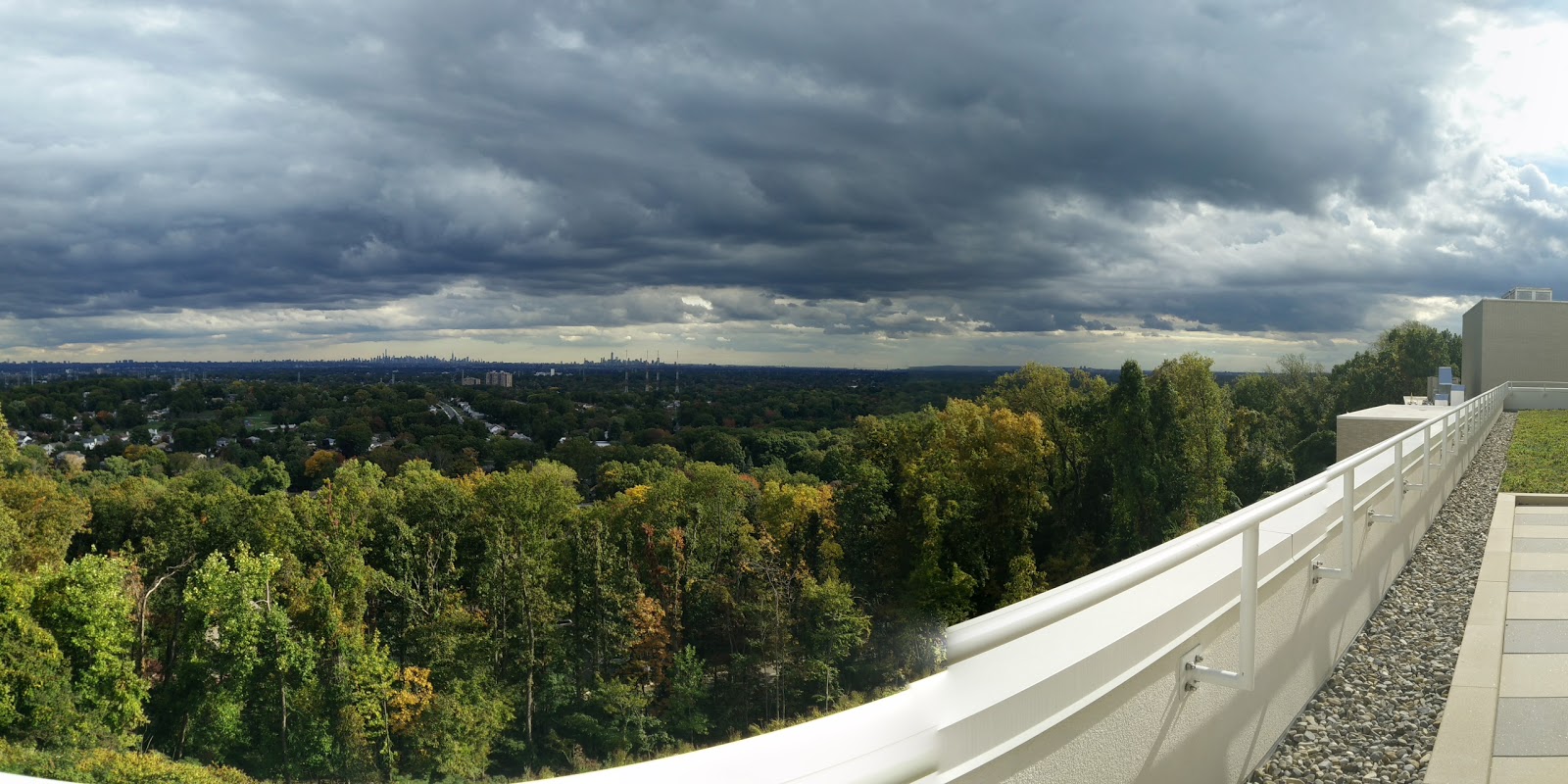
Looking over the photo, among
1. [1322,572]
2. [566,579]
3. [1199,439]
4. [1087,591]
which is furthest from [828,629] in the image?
[1087,591]

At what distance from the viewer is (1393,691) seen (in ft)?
12.3

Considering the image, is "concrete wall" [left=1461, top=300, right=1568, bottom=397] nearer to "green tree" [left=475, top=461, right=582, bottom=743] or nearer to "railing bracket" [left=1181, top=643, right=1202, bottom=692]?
"green tree" [left=475, top=461, right=582, bottom=743]

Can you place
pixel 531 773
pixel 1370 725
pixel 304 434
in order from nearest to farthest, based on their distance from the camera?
1. pixel 1370 725
2. pixel 531 773
3. pixel 304 434

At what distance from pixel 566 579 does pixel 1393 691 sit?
43982 millimetres

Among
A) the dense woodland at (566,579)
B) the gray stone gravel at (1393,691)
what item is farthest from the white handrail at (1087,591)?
the dense woodland at (566,579)

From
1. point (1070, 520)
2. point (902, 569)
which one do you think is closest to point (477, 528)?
point (902, 569)

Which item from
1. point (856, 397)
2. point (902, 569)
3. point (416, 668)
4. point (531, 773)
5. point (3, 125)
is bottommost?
point (531, 773)

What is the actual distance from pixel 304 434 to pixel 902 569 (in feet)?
200

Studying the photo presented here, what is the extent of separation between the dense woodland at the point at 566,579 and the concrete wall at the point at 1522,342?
302 inches

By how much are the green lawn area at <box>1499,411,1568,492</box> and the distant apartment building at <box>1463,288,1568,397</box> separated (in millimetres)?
27706

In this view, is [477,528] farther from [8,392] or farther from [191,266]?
[191,266]

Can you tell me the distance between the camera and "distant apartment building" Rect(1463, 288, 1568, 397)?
41.3 meters

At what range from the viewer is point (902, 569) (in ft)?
135

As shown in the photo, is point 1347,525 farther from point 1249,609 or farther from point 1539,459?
point 1539,459
